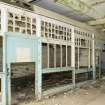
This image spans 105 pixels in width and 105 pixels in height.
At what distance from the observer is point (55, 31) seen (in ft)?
19.5

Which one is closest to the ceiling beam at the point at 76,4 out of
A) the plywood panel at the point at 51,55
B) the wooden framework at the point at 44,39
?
the wooden framework at the point at 44,39

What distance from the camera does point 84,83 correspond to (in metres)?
7.58

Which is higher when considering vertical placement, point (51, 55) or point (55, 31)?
point (55, 31)

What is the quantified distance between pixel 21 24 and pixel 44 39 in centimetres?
95

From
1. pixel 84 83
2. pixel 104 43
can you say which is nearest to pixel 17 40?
pixel 84 83

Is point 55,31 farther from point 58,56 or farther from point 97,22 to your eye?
point 97,22

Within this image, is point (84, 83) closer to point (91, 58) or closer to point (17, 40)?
point (91, 58)

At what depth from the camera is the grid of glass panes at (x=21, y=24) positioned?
445cm

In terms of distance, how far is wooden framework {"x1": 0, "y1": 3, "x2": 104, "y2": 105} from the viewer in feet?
14.1

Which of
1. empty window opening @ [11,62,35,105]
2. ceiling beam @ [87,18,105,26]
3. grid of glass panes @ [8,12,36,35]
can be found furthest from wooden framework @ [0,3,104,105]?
empty window opening @ [11,62,35,105]

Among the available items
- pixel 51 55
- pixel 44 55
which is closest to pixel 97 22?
pixel 51 55

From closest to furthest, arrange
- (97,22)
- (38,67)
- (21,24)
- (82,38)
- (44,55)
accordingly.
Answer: (21,24), (38,67), (44,55), (82,38), (97,22)

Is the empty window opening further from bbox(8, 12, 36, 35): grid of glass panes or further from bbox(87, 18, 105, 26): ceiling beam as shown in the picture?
bbox(87, 18, 105, 26): ceiling beam

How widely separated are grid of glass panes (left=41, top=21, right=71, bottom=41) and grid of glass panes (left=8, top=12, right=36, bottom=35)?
436 mm
